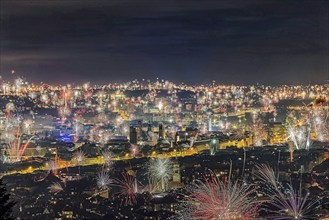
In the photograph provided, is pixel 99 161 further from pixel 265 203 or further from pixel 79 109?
pixel 79 109

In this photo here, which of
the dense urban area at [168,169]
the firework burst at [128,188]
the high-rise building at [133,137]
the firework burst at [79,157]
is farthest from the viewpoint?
the high-rise building at [133,137]

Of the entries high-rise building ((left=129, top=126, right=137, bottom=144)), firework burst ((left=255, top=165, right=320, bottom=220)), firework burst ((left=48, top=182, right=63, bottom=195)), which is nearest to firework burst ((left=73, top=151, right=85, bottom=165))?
high-rise building ((left=129, top=126, right=137, bottom=144))

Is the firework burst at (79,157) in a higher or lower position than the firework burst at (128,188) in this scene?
higher

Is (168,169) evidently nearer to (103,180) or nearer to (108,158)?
(103,180)

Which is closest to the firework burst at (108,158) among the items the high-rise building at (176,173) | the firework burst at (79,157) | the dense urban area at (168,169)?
the dense urban area at (168,169)

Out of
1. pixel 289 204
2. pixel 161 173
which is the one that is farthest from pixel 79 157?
pixel 289 204

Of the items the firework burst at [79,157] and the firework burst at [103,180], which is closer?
the firework burst at [103,180]

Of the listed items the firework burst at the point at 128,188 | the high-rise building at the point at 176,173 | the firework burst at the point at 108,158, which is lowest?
the firework burst at the point at 128,188

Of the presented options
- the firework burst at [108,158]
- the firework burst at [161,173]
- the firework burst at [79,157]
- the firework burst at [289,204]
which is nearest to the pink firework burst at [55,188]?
the firework burst at [161,173]

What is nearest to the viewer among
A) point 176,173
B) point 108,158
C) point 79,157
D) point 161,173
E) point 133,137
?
point 161,173

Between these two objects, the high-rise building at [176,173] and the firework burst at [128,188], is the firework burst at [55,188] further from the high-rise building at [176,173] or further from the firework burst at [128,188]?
the high-rise building at [176,173]

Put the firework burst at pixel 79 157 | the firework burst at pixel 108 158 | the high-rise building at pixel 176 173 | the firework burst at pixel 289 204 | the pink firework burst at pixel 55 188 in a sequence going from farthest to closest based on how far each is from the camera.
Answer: the firework burst at pixel 79 157 < the firework burst at pixel 108 158 < the high-rise building at pixel 176 173 < the pink firework burst at pixel 55 188 < the firework burst at pixel 289 204
